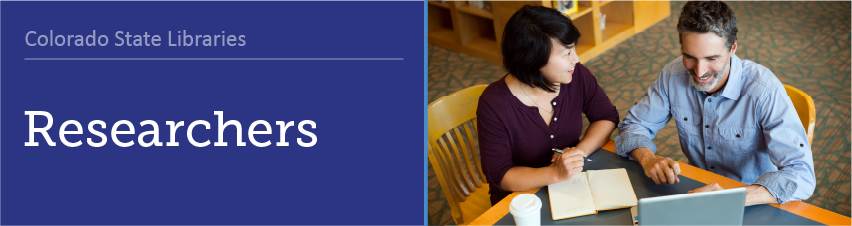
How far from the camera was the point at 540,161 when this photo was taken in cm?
188

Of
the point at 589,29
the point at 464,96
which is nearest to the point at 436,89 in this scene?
the point at 589,29

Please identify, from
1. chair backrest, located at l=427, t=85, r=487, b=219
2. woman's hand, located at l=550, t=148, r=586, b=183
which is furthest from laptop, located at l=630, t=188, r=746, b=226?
chair backrest, located at l=427, t=85, r=487, b=219

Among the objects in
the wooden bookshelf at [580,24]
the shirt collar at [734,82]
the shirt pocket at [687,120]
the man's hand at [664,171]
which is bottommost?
the man's hand at [664,171]

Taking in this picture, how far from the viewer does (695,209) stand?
1.19 metres

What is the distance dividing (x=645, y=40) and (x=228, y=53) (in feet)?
13.6

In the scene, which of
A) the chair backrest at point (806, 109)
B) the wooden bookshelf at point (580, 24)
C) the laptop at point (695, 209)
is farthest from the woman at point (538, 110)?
the wooden bookshelf at point (580, 24)

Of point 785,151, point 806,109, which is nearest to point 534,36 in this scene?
point 785,151

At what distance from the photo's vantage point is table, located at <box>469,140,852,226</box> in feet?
4.44

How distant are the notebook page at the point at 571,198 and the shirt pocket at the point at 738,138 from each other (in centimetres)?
45

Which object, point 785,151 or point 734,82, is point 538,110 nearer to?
point 734,82

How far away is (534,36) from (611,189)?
0.48 m

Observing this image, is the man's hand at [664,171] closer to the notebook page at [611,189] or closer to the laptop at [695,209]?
the notebook page at [611,189]

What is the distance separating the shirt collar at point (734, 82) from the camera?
5.24ft

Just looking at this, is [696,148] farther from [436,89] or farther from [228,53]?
[436,89]
